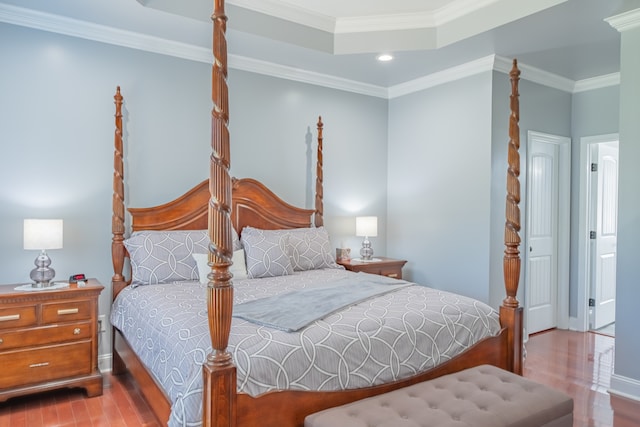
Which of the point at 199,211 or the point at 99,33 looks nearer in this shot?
the point at 99,33

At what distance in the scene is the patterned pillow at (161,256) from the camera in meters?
3.17

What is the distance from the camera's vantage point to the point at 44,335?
2.83 m

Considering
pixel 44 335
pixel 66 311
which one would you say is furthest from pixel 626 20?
pixel 44 335

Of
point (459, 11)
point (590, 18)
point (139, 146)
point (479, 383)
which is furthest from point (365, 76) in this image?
point (479, 383)

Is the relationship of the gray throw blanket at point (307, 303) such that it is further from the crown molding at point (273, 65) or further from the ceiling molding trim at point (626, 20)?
the ceiling molding trim at point (626, 20)

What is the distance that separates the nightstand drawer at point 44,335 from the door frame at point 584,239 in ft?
15.4

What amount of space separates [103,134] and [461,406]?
3.12 metres

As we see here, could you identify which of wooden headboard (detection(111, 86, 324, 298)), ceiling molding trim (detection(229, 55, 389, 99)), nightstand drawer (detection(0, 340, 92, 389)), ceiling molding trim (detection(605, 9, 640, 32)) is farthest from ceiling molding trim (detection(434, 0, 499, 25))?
nightstand drawer (detection(0, 340, 92, 389))

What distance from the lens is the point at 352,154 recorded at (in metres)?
4.79

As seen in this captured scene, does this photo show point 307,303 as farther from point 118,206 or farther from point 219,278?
point 118,206

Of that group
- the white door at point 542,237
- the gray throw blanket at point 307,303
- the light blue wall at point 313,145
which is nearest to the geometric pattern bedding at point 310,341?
the gray throw blanket at point 307,303

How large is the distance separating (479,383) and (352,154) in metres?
3.07

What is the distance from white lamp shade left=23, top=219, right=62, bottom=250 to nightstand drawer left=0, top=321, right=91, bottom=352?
1.75 feet

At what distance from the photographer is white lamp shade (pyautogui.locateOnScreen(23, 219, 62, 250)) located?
2.87 meters
